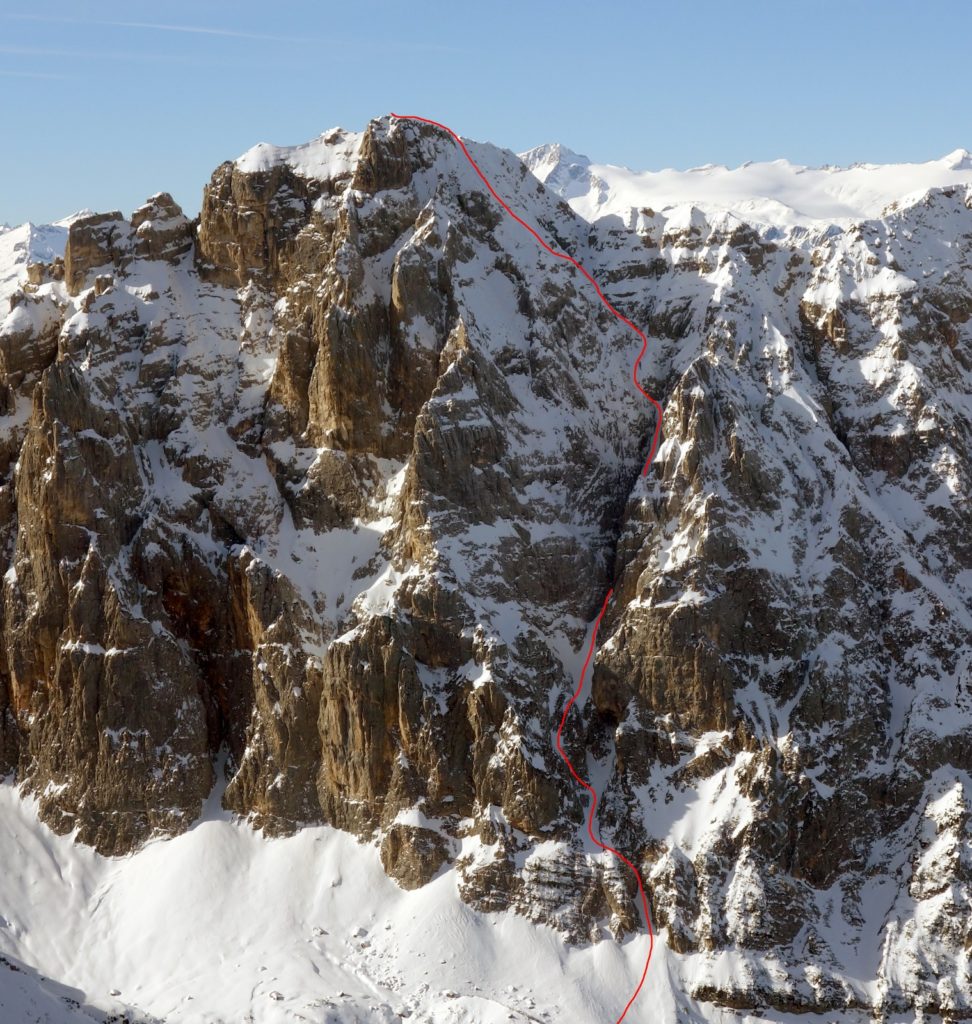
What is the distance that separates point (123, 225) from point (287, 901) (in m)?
88.5

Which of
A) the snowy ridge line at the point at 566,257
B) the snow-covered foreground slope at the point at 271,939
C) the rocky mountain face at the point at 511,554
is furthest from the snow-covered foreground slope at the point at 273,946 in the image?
the snowy ridge line at the point at 566,257

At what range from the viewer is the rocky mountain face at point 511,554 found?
5709 inches

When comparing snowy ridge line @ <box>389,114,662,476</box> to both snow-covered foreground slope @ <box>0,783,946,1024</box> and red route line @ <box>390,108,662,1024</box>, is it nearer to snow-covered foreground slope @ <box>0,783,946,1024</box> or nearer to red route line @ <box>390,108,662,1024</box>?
red route line @ <box>390,108,662,1024</box>

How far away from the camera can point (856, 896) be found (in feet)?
472

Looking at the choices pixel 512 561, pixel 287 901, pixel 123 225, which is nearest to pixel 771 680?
pixel 512 561

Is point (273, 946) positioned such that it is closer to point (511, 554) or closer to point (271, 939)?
point (271, 939)

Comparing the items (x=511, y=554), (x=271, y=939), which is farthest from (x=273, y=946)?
(x=511, y=554)

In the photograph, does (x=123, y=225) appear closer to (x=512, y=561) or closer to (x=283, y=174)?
(x=283, y=174)

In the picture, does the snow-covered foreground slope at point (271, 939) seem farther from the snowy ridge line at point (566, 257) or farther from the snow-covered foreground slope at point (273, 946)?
the snowy ridge line at point (566, 257)

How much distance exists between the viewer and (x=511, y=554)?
157 meters

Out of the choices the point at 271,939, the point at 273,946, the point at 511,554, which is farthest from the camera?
the point at 511,554

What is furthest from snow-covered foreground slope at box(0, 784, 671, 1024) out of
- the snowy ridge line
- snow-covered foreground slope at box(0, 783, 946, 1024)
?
the snowy ridge line

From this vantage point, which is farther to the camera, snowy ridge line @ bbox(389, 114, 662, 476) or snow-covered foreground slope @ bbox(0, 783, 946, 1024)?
snowy ridge line @ bbox(389, 114, 662, 476)

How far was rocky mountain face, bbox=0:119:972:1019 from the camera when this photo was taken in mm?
145000
